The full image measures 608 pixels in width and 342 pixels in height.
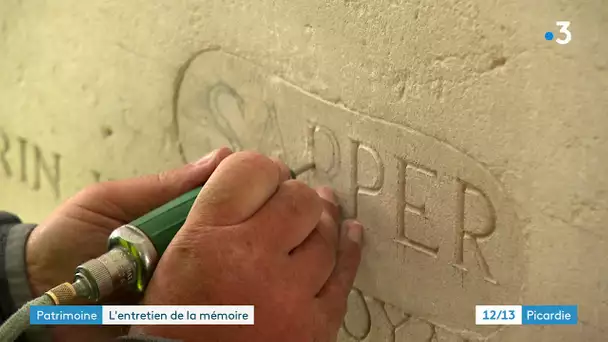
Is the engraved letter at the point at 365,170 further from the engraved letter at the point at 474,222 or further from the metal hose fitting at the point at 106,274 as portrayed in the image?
the metal hose fitting at the point at 106,274

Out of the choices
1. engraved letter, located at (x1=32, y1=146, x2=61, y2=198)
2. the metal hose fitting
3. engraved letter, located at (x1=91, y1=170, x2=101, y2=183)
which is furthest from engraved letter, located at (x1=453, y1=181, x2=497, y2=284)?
engraved letter, located at (x1=32, y1=146, x2=61, y2=198)

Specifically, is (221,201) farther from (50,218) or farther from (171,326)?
(50,218)

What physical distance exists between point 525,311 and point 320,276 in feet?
0.71

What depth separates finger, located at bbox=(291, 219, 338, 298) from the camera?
777mm

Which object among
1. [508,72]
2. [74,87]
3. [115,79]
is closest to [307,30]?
[508,72]

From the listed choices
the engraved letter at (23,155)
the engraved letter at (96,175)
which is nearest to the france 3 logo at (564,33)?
the engraved letter at (96,175)

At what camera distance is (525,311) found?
29.3 inches

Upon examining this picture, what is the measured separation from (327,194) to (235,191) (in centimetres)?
16

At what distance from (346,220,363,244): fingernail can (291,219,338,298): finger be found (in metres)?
0.03

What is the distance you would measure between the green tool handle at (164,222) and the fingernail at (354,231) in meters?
0.19

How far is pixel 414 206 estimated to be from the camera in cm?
81

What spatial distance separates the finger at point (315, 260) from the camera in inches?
30.6

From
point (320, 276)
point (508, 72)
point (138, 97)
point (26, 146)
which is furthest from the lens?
point (26, 146)

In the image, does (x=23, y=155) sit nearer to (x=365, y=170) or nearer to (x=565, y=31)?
(x=365, y=170)
